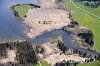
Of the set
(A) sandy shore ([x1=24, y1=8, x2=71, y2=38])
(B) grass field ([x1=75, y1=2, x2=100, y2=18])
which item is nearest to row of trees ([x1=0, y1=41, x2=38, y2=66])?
(A) sandy shore ([x1=24, y1=8, x2=71, y2=38])

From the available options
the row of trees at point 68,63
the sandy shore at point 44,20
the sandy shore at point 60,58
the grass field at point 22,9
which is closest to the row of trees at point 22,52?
the sandy shore at point 60,58

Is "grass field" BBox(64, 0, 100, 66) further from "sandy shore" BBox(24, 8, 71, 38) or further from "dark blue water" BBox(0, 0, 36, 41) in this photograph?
"dark blue water" BBox(0, 0, 36, 41)

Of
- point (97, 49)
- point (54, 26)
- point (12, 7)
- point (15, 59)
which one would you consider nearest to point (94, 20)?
point (54, 26)

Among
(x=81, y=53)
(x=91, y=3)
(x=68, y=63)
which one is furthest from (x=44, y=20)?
(x=68, y=63)

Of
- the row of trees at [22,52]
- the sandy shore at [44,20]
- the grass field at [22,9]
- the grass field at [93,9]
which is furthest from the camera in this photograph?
the grass field at [93,9]

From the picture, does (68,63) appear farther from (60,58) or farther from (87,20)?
(87,20)

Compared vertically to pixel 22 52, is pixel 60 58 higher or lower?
lower

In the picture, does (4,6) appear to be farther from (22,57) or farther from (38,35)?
(22,57)

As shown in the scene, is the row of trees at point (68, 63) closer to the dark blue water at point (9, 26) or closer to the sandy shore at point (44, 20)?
the sandy shore at point (44, 20)
